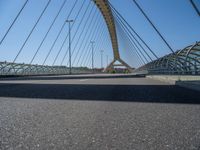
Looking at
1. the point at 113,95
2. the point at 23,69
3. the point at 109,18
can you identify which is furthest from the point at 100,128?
the point at 109,18

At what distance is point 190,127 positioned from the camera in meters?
4.63

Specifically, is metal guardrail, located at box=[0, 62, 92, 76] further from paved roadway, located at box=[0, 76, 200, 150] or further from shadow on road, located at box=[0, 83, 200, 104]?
paved roadway, located at box=[0, 76, 200, 150]

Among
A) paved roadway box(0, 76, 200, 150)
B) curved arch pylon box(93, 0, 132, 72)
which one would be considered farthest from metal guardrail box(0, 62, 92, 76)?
paved roadway box(0, 76, 200, 150)

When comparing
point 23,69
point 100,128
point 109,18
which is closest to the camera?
point 100,128

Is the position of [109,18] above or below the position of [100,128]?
above

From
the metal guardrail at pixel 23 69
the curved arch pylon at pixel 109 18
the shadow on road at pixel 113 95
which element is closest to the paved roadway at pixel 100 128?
the shadow on road at pixel 113 95

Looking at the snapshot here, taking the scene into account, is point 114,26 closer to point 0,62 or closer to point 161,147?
point 0,62

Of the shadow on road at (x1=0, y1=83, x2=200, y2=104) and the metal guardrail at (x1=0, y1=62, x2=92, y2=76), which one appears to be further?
the metal guardrail at (x1=0, y1=62, x2=92, y2=76)

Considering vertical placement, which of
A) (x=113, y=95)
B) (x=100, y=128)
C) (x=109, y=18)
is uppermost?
(x=109, y=18)

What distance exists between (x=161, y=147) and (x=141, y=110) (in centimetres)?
303

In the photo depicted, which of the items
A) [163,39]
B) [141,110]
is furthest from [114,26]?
[141,110]

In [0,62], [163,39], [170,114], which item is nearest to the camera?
[170,114]

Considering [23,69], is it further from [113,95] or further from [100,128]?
[100,128]

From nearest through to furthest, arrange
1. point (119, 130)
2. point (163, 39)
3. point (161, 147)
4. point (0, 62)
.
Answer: point (161, 147)
point (119, 130)
point (163, 39)
point (0, 62)
